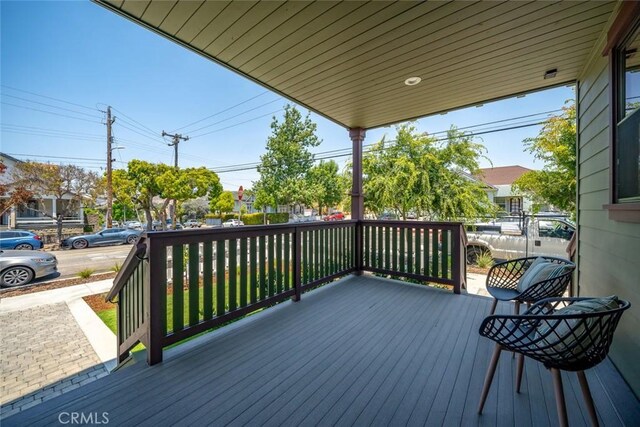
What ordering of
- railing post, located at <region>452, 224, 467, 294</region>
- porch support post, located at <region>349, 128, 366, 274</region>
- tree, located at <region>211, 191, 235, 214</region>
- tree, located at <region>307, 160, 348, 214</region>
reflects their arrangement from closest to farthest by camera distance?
railing post, located at <region>452, 224, 467, 294</region> → porch support post, located at <region>349, 128, 366, 274</region> → tree, located at <region>307, 160, 348, 214</region> → tree, located at <region>211, 191, 235, 214</region>

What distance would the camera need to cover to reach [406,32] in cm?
203

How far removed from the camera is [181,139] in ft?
49.4

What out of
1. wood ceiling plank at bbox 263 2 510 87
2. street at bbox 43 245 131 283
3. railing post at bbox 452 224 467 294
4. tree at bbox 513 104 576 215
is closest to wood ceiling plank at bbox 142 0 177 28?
wood ceiling plank at bbox 263 2 510 87

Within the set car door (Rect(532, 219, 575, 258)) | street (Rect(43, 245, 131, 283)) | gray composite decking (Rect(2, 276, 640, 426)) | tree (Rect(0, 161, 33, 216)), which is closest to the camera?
gray composite decking (Rect(2, 276, 640, 426))

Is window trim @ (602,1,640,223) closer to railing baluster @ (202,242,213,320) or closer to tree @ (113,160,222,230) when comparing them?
railing baluster @ (202,242,213,320)

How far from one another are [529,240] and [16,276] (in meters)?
11.3

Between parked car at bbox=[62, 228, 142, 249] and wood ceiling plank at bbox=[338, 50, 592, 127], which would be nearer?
wood ceiling plank at bbox=[338, 50, 592, 127]

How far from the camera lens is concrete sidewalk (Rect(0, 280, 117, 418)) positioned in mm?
2416

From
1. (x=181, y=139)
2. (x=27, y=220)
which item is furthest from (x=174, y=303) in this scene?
(x=27, y=220)

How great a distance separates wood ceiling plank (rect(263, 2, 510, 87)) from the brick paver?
12.6ft

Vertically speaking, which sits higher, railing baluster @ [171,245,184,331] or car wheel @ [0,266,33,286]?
railing baluster @ [171,245,184,331]

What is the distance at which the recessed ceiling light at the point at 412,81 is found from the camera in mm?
2748

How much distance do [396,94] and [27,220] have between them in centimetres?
2222

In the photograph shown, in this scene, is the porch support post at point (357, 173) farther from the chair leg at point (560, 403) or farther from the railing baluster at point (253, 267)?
the chair leg at point (560, 403)
